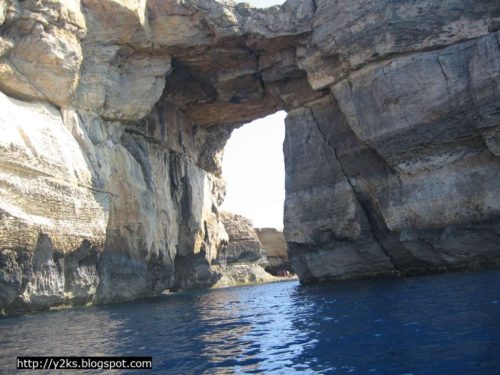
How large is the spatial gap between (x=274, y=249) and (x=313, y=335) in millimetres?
55849

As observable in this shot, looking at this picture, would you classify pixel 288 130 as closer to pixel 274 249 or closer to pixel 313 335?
pixel 313 335

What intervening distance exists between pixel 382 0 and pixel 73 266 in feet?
72.4

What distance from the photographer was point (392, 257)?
95.9 feet

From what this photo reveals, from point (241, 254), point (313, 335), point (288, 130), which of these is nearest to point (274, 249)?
point (241, 254)

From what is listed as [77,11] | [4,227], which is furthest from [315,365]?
[77,11]

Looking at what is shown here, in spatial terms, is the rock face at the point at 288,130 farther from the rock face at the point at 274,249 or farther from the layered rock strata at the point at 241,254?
the rock face at the point at 274,249

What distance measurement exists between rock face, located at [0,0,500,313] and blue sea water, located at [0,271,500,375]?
19.6 feet

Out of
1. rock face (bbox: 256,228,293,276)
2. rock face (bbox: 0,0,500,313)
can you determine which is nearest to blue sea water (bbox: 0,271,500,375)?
rock face (bbox: 0,0,500,313)

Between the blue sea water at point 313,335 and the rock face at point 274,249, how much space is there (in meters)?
46.4

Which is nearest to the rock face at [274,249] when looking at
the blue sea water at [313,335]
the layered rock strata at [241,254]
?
the layered rock strata at [241,254]

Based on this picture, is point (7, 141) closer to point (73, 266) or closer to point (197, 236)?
point (73, 266)

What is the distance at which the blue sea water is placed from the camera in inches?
362

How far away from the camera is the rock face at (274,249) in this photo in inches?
2638

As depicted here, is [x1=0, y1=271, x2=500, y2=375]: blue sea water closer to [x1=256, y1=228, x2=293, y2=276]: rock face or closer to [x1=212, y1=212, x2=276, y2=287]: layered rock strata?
[x1=212, y1=212, x2=276, y2=287]: layered rock strata
